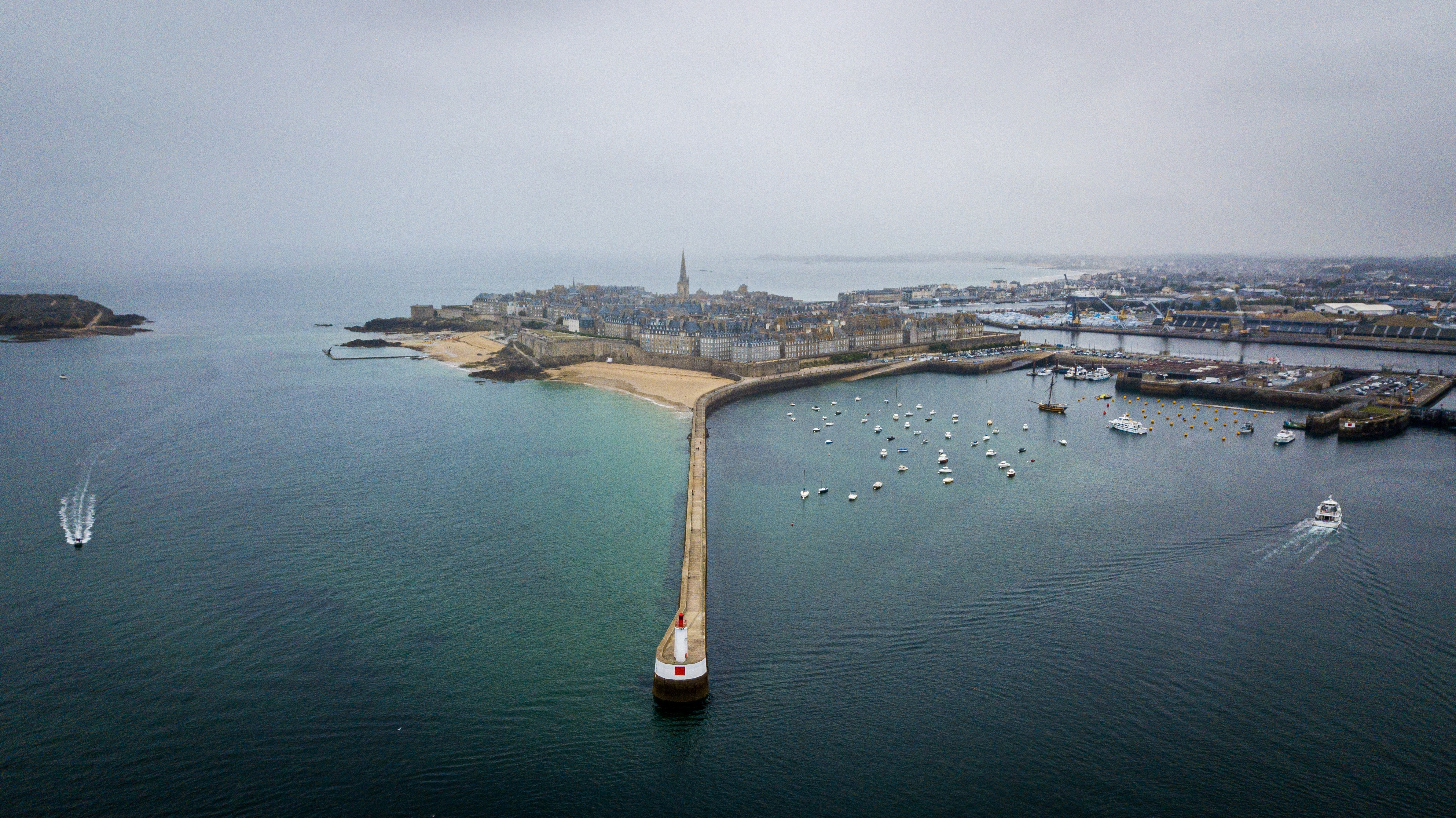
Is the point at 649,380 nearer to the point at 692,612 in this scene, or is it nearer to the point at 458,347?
the point at 458,347

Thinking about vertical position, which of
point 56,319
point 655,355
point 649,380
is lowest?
point 649,380

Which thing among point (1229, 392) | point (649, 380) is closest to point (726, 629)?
point (649, 380)

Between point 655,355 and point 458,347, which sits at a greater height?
point 458,347

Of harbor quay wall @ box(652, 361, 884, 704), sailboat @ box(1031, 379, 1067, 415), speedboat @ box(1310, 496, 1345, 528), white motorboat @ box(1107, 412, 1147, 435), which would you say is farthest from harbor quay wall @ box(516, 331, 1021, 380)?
speedboat @ box(1310, 496, 1345, 528)

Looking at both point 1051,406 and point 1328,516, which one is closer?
point 1328,516

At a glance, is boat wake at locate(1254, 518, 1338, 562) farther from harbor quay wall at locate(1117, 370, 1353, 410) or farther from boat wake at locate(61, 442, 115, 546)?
boat wake at locate(61, 442, 115, 546)

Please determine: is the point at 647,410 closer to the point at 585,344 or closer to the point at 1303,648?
the point at 585,344
